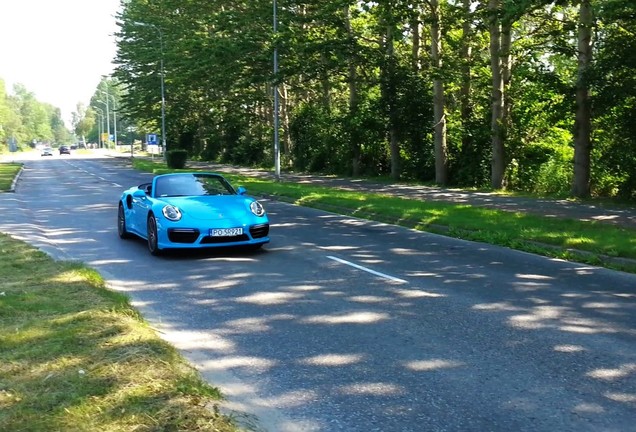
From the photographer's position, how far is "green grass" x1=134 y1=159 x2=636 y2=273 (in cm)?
1015

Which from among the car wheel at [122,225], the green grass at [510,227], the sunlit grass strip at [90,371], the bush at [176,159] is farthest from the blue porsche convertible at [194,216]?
the bush at [176,159]

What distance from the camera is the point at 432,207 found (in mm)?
16547

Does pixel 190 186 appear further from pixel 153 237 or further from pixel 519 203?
pixel 519 203

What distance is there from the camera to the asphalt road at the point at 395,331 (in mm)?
4062

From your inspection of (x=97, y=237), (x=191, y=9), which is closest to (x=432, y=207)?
(x=97, y=237)

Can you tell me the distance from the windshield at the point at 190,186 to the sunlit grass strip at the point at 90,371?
4.29 m

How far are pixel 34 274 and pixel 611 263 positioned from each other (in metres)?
8.10

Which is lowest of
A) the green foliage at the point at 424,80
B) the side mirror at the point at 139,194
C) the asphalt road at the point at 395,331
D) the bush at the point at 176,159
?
the asphalt road at the point at 395,331

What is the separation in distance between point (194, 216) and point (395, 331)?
497 centimetres

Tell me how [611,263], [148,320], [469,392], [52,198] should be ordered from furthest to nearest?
[52,198]
[611,263]
[148,320]
[469,392]

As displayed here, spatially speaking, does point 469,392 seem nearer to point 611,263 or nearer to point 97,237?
point 611,263

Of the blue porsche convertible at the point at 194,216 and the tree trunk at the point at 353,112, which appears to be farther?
the tree trunk at the point at 353,112

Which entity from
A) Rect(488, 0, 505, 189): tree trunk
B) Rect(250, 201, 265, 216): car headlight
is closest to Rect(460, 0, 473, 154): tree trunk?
Rect(488, 0, 505, 189): tree trunk

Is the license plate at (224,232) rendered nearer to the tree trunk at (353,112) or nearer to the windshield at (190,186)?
the windshield at (190,186)
